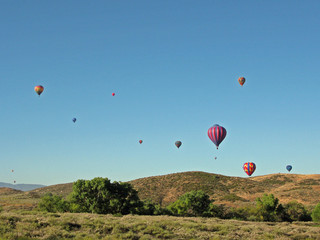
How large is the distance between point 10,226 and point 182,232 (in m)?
14.1

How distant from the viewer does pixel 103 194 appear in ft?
176

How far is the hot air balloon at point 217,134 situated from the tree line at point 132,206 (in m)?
12.0

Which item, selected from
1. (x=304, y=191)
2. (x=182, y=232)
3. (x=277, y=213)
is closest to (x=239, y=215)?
(x=277, y=213)

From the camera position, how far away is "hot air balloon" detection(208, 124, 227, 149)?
69375 millimetres

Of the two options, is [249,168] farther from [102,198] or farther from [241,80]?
[102,198]

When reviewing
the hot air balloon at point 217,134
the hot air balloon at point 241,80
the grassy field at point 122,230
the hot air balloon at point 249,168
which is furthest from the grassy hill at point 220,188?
the grassy field at point 122,230

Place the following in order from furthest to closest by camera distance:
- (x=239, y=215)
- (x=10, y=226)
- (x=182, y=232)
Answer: (x=239, y=215) → (x=182, y=232) → (x=10, y=226)

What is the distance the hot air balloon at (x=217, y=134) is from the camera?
228ft

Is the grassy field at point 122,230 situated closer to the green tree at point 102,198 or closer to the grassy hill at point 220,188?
the green tree at point 102,198

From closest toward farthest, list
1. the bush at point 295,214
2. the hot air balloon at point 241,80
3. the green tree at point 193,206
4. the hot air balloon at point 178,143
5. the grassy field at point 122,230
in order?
1. the grassy field at point 122,230
2. the green tree at point 193,206
3. the bush at point 295,214
4. the hot air balloon at point 241,80
5. the hot air balloon at point 178,143

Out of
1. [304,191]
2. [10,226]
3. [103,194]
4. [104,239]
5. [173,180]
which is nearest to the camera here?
[104,239]

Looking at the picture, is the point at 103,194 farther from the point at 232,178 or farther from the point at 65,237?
the point at 232,178

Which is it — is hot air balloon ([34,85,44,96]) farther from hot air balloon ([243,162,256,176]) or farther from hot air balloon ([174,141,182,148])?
hot air balloon ([243,162,256,176])

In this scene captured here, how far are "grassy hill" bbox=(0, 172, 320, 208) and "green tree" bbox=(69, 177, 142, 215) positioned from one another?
43446 mm
